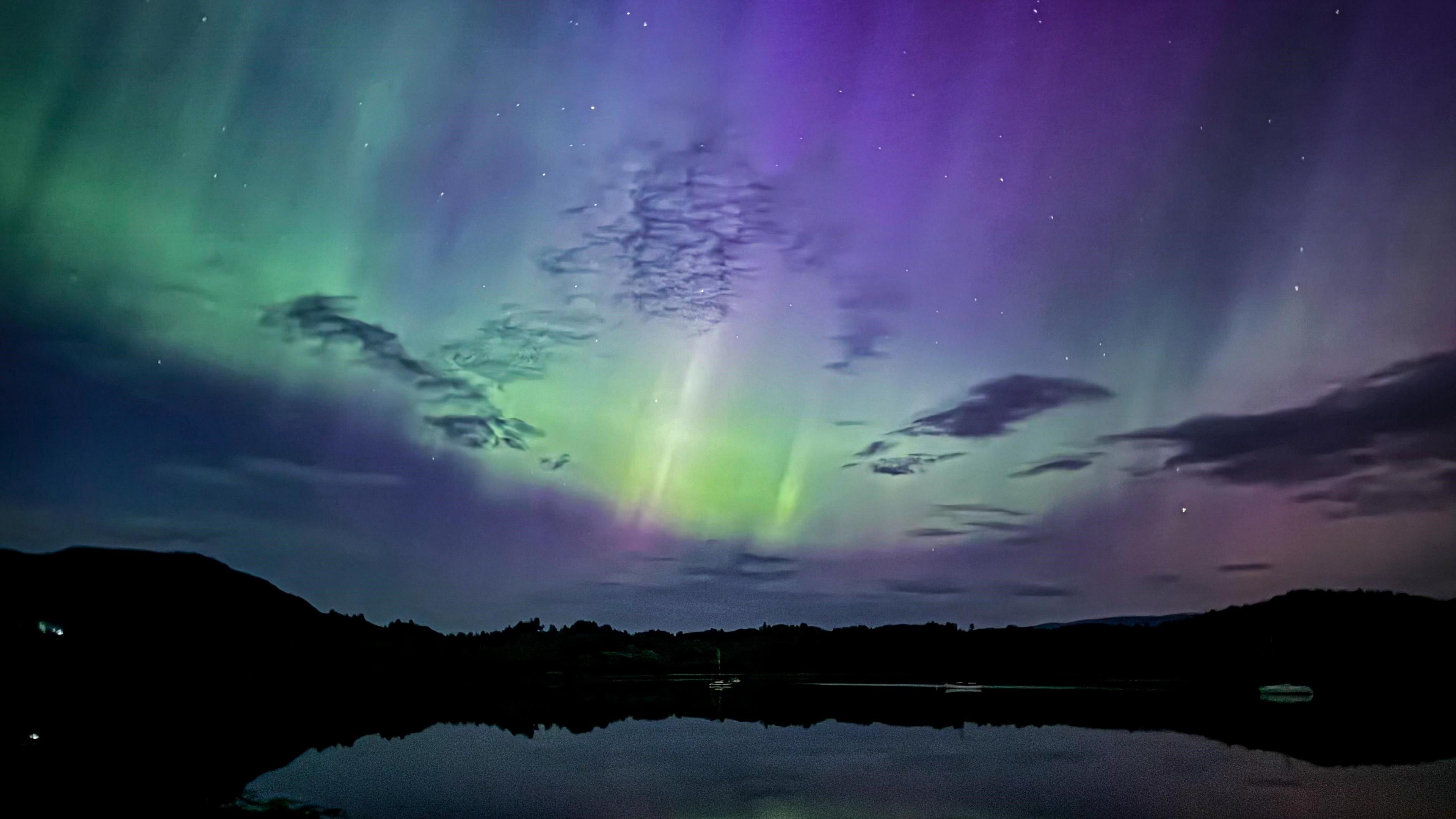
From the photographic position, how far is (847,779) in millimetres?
36688

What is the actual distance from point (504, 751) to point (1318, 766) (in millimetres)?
38490

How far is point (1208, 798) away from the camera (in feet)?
107

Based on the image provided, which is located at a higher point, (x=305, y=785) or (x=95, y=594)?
(x=95, y=594)

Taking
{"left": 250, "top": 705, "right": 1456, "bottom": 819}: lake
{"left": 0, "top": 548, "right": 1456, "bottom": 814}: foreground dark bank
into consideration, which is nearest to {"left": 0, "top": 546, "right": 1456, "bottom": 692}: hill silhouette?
{"left": 0, "top": 548, "right": 1456, "bottom": 814}: foreground dark bank

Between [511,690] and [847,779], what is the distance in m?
95.7

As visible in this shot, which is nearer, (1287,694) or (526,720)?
(526,720)

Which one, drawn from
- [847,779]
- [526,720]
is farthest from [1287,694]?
[847,779]

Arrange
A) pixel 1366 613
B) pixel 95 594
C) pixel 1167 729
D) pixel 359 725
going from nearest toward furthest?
1. pixel 1167 729
2. pixel 359 725
3. pixel 1366 613
4. pixel 95 594

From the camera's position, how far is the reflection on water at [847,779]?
30250 mm

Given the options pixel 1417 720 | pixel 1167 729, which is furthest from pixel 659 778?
pixel 1417 720

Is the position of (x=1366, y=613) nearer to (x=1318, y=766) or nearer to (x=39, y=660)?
(x=1318, y=766)

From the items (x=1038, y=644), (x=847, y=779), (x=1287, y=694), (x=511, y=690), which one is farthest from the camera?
(x=1038, y=644)

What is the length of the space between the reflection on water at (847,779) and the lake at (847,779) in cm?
13

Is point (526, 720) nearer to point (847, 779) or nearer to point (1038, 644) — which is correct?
point (847, 779)
